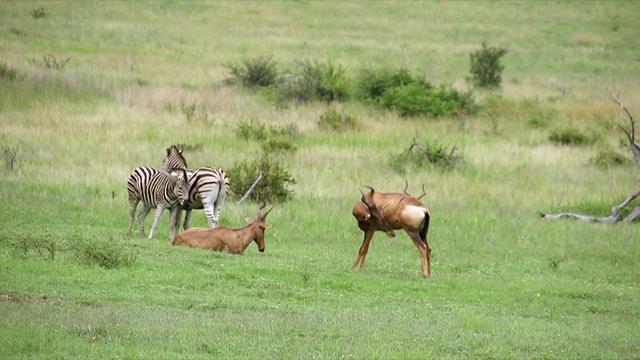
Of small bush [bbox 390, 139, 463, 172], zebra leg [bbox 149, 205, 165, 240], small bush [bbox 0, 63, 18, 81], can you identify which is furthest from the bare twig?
small bush [bbox 0, 63, 18, 81]

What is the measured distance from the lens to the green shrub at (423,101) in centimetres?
3553

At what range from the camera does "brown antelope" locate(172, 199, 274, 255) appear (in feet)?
54.3

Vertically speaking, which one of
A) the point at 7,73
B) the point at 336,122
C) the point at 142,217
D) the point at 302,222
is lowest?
the point at 302,222

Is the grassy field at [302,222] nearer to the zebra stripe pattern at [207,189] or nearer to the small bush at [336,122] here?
the small bush at [336,122]

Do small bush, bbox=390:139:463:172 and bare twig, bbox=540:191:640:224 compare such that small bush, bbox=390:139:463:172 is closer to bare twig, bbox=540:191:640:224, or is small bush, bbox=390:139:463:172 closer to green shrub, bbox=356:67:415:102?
bare twig, bbox=540:191:640:224

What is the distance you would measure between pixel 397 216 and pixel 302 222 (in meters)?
5.07

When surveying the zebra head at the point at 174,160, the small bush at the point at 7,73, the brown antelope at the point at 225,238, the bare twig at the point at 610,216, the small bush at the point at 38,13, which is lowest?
the bare twig at the point at 610,216

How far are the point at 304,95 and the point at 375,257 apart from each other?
1931 cm

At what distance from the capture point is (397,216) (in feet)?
52.1

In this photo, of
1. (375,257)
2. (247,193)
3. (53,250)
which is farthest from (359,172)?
(53,250)

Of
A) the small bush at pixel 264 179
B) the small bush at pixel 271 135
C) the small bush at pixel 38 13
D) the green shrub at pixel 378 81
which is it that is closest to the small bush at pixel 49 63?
the small bush at pixel 271 135

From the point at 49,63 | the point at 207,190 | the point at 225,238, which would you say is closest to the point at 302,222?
the point at 207,190

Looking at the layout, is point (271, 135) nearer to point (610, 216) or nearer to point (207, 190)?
point (610, 216)

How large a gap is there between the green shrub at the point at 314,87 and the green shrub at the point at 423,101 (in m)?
1.78
